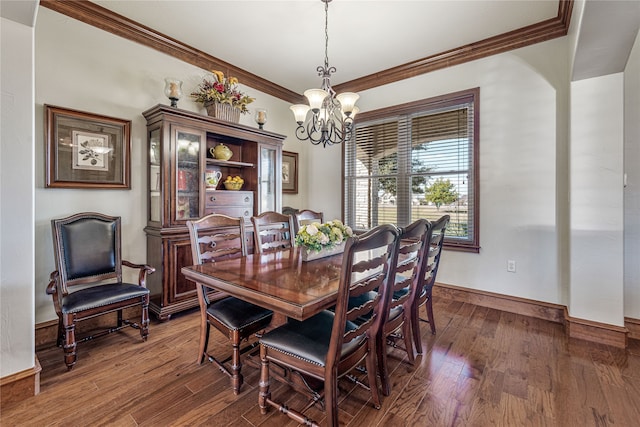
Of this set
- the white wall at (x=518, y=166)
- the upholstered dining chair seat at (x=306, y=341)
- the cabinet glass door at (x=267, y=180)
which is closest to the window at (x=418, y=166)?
the white wall at (x=518, y=166)

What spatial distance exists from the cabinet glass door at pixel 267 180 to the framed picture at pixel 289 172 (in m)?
0.64

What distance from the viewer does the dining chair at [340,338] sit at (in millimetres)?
1294

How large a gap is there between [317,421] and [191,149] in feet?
8.61

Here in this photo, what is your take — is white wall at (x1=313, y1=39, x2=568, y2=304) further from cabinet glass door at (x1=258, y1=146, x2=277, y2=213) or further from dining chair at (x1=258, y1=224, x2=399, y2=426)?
cabinet glass door at (x1=258, y1=146, x2=277, y2=213)

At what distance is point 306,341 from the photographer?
1471 millimetres

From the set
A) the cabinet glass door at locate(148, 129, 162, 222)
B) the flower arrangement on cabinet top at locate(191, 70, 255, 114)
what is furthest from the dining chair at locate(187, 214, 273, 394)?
the flower arrangement on cabinet top at locate(191, 70, 255, 114)

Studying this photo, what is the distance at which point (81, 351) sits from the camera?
7.32 ft

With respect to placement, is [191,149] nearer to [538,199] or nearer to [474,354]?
[474,354]

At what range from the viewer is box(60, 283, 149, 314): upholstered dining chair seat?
2047 millimetres

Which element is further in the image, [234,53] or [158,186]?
[234,53]

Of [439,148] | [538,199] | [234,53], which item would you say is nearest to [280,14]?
[234,53]

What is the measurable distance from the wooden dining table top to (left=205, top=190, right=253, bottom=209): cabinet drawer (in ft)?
4.30

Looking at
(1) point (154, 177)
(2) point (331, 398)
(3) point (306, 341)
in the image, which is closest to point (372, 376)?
(2) point (331, 398)

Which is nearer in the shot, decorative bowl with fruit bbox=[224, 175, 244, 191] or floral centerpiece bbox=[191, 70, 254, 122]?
floral centerpiece bbox=[191, 70, 254, 122]
